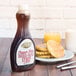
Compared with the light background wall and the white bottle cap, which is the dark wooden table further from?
the light background wall

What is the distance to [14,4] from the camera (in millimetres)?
1538

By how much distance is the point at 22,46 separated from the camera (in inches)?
29.7

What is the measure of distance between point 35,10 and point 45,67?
0.77 m

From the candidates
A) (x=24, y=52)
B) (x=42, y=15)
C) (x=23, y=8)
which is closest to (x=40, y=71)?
(x=24, y=52)

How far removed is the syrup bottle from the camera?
75 cm

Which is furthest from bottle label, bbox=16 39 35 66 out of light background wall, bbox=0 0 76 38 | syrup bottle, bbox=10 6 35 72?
light background wall, bbox=0 0 76 38

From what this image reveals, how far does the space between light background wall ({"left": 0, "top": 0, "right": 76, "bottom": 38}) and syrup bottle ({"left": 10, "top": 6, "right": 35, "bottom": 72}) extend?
789mm

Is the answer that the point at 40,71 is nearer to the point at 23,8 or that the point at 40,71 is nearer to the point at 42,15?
the point at 23,8

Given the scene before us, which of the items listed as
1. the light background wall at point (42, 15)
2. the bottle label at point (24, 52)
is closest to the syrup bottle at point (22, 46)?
the bottle label at point (24, 52)

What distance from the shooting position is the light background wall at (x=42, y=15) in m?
1.54

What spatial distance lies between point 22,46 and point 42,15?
0.82m

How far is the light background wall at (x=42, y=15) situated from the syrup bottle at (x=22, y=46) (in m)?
0.79

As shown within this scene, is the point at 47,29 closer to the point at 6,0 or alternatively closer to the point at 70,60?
the point at 6,0

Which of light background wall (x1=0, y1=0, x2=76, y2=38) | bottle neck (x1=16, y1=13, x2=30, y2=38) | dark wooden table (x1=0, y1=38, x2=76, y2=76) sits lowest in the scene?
dark wooden table (x1=0, y1=38, x2=76, y2=76)
